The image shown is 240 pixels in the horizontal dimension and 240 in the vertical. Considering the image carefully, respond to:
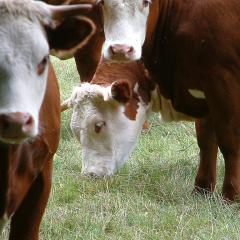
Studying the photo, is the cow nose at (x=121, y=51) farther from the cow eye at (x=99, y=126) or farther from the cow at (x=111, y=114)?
the cow eye at (x=99, y=126)

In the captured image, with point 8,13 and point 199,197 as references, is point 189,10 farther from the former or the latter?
point 8,13

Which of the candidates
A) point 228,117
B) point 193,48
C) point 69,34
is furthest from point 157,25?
point 69,34

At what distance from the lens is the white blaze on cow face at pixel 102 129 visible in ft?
19.3

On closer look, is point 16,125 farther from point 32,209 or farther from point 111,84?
point 111,84

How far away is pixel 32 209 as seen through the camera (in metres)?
3.73

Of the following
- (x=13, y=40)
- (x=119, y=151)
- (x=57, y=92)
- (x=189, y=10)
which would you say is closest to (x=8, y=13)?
(x=13, y=40)

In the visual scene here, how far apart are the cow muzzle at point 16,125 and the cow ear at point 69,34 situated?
Result: 51 cm

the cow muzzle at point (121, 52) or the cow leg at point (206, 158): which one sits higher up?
the cow muzzle at point (121, 52)

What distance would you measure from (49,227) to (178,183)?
135 cm

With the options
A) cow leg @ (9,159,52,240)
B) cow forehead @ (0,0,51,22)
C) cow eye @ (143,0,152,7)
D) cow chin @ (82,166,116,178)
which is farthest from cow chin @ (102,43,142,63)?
cow forehead @ (0,0,51,22)

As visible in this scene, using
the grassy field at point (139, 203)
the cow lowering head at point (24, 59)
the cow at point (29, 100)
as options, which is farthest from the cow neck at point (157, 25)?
the cow lowering head at point (24, 59)

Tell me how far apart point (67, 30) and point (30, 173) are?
662 millimetres

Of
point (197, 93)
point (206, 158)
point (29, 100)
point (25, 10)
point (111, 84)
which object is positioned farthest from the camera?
point (111, 84)

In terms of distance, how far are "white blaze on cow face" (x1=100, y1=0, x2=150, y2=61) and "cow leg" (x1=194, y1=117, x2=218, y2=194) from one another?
100cm
